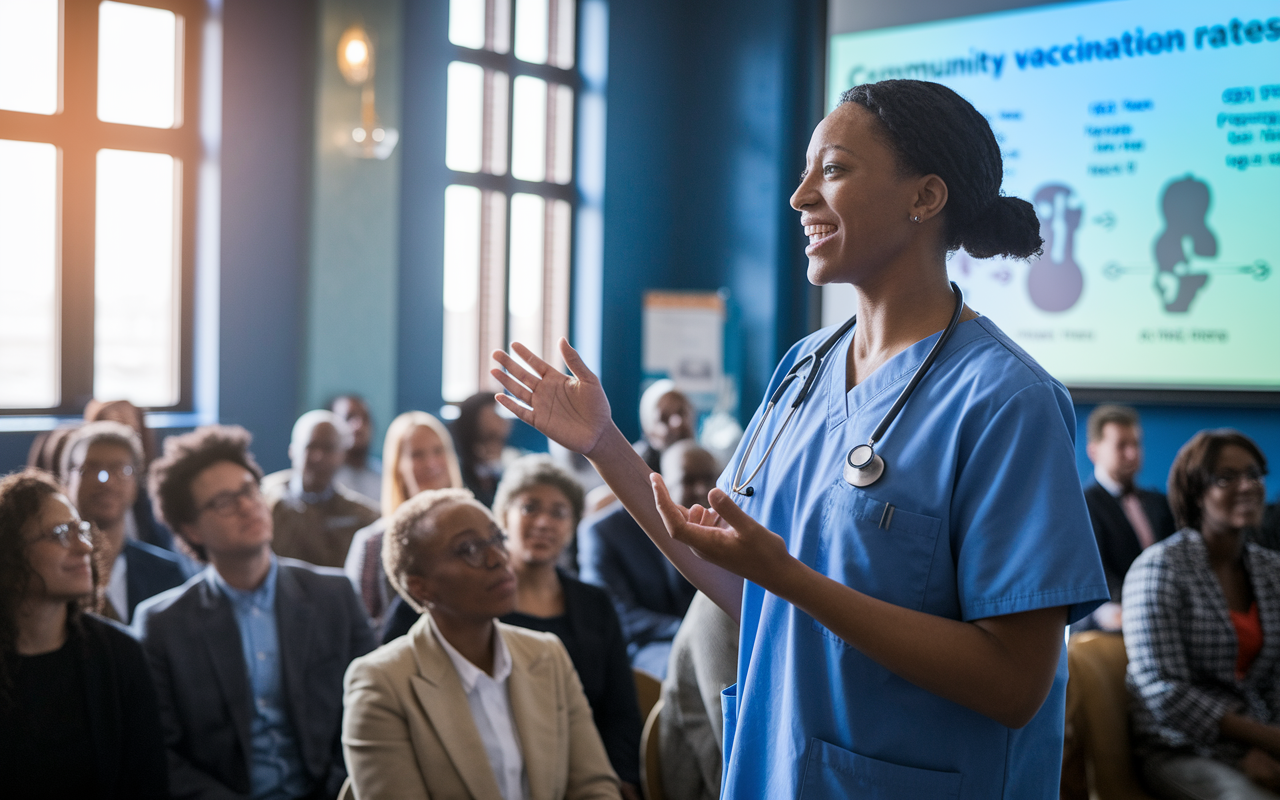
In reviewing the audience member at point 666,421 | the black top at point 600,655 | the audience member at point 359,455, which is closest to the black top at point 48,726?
the black top at point 600,655

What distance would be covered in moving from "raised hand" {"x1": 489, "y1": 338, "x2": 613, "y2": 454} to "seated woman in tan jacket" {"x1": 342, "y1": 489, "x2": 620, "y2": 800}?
96 centimetres

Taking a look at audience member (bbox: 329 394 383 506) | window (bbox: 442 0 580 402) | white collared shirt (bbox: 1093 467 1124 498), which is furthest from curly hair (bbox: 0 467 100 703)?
window (bbox: 442 0 580 402)

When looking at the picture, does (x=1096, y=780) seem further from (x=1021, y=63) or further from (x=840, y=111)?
(x=1021, y=63)

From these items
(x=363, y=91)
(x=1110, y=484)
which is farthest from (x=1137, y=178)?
(x=363, y=91)

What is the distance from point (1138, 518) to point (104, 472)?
12.5 feet

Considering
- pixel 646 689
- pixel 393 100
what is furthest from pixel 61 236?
pixel 646 689

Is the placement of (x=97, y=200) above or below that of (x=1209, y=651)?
above

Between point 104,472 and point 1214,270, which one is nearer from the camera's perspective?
point 104,472

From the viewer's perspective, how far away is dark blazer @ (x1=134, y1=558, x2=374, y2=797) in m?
2.41

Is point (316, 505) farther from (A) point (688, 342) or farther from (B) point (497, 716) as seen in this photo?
(A) point (688, 342)

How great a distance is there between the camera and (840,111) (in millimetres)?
1103

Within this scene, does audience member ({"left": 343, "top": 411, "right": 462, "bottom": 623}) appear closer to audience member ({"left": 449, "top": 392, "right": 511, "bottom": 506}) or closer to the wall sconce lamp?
audience member ({"left": 449, "top": 392, "right": 511, "bottom": 506})

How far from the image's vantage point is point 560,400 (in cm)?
129

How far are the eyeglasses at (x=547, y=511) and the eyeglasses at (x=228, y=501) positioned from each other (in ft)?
2.39
